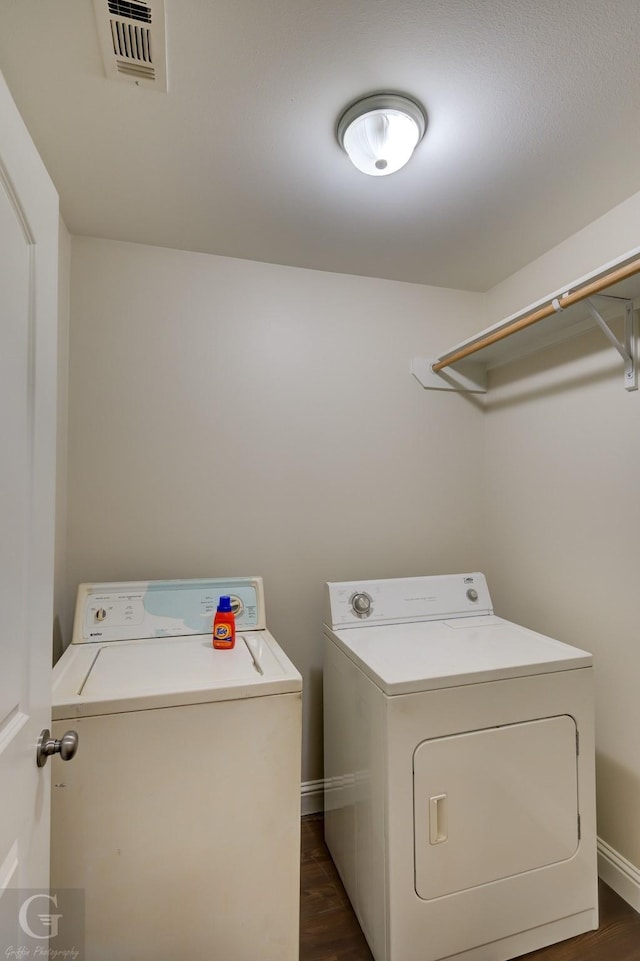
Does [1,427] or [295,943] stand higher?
[1,427]

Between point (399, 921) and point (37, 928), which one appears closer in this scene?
point (37, 928)

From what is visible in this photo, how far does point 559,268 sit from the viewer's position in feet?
6.32

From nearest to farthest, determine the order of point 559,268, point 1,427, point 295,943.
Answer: point 1,427 < point 295,943 < point 559,268

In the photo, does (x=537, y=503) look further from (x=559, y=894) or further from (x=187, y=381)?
(x=187, y=381)

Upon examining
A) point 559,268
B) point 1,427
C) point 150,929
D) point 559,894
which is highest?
point 559,268

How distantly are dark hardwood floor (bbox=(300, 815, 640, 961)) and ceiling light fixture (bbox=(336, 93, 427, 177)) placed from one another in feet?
7.61

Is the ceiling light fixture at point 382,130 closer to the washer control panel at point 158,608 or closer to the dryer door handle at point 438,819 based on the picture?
the washer control panel at point 158,608

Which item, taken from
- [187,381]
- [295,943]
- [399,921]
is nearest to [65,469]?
[187,381]

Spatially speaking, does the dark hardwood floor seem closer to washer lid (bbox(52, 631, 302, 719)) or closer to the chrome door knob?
washer lid (bbox(52, 631, 302, 719))

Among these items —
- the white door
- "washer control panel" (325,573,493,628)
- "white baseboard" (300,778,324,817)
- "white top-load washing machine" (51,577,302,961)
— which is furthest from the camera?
"white baseboard" (300,778,324,817)

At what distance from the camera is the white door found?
2.37 ft

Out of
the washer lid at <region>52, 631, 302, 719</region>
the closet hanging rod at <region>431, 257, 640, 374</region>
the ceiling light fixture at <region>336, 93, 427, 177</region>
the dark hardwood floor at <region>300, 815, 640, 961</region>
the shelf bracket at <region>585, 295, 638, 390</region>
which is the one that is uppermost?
the ceiling light fixture at <region>336, 93, 427, 177</region>

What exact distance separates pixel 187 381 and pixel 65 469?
0.59 m

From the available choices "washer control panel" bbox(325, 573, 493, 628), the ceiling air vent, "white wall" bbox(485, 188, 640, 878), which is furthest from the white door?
"white wall" bbox(485, 188, 640, 878)
